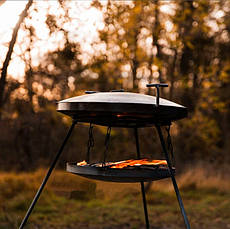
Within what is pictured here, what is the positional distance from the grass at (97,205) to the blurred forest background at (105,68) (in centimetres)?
68

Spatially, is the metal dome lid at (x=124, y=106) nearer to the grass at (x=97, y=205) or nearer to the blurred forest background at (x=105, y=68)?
the blurred forest background at (x=105, y=68)

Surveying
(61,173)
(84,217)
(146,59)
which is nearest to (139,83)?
(146,59)

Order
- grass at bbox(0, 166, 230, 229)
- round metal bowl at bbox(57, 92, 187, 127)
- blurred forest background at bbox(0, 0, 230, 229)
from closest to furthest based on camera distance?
round metal bowl at bbox(57, 92, 187, 127), blurred forest background at bbox(0, 0, 230, 229), grass at bbox(0, 166, 230, 229)

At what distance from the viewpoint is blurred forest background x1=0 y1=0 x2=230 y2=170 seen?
4.20 meters

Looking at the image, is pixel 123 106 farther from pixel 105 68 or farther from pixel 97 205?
pixel 105 68

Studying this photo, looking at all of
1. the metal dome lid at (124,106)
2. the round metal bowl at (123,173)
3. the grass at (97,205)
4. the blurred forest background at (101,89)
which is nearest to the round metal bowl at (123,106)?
the metal dome lid at (124,106)

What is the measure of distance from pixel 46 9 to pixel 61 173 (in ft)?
7.80

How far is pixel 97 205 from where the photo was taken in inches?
202

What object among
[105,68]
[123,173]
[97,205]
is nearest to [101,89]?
[105,68]

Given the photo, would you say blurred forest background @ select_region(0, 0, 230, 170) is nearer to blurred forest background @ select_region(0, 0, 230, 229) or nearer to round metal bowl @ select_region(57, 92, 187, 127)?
blurred forest background @ select_region(0, 0, 230, 229)

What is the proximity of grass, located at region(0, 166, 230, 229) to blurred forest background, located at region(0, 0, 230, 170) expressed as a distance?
68 centimetres

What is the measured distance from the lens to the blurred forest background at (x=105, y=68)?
420 centimetres

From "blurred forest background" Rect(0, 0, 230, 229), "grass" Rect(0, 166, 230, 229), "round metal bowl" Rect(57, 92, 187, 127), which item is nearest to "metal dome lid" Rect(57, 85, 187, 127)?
"round metal bowl" Rect(57, 92, 187, 127)

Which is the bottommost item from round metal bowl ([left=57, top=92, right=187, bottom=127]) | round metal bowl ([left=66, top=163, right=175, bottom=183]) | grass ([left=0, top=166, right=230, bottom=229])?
grass ([left=0, top=166, right=230, bottom=229])
